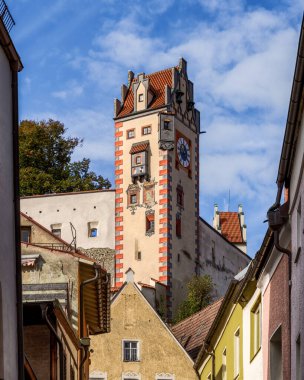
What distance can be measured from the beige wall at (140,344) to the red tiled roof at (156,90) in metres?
29.4

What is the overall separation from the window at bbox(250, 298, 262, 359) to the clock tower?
4848 centimetres

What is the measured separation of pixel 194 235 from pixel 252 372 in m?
55.6

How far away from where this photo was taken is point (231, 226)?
10531 cm

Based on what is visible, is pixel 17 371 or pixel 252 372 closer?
pixel 17 371

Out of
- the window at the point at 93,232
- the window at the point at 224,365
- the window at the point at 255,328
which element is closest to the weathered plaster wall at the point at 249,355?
the window at the point at 255,328

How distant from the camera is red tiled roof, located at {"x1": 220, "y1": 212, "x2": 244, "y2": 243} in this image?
10294cm

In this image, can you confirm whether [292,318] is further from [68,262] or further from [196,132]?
[196,132]

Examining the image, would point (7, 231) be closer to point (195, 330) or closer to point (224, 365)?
point (224, 365)

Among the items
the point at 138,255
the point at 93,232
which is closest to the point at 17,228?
the point at 138,255

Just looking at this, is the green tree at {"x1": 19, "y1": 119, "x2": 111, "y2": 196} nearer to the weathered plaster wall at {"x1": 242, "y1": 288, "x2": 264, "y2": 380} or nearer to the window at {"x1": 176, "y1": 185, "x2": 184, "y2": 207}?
the window at {"x1": 176, "y1": 185, "x2": 184, "y2": 207}

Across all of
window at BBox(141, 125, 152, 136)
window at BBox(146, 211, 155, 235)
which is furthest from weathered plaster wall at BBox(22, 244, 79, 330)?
window at BBox(141, 125, 152, 136)

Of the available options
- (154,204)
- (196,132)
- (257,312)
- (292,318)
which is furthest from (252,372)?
(196,132)

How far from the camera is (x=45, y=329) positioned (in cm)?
2597

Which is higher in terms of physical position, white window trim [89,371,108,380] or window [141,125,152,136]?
window [141,125,152,136]
